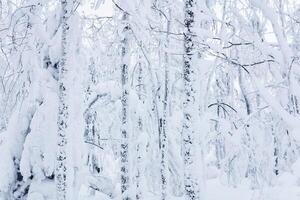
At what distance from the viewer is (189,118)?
7840 mm

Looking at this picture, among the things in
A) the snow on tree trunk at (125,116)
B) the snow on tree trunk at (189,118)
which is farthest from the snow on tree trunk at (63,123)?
the snow on tree trunk at (125,116)

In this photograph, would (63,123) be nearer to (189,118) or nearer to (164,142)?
(189,118)

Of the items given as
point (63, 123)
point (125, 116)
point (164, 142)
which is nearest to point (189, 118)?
point (63, 123)

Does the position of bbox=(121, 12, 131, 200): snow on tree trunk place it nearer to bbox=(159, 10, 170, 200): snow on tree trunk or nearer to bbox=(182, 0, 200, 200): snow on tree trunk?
bbox=(159, 10, 170, 200): snow on tree trunk

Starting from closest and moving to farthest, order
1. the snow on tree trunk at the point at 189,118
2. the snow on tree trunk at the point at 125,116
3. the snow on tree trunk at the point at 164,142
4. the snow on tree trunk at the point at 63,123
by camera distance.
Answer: the snow on tree trunk at the point at 189,118, the snow on tree trunk at the point at 63,123, the snow on tree trunk at the point at 125,116, the snow on tree trunk at the point at 164,142

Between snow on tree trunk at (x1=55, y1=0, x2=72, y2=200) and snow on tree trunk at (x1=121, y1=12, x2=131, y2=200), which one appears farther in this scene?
snow on tree trunk at (x1=121, y1=12, x2=131, y2=200)

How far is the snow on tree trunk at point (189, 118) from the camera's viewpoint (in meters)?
7.71

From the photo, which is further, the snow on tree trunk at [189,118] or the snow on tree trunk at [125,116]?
the snow on tree trunk at [125,116]

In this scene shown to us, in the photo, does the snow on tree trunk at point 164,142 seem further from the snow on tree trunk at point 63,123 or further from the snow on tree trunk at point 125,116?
the snow on tree trunk at point 63,123

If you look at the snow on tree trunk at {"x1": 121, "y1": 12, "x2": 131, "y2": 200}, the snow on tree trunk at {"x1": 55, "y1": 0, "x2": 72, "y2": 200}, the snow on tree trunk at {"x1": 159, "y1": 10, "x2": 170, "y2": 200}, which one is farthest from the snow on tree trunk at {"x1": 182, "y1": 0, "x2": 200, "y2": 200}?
the snow on tree trunk at {"x1": 159, "y1": 10, "x2": 170, "y2": 200}

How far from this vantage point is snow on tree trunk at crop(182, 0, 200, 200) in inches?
304

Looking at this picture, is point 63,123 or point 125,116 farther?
point 125,116

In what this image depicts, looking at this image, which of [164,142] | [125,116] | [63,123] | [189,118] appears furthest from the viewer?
[164,142]

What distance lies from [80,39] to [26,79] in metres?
1.59
